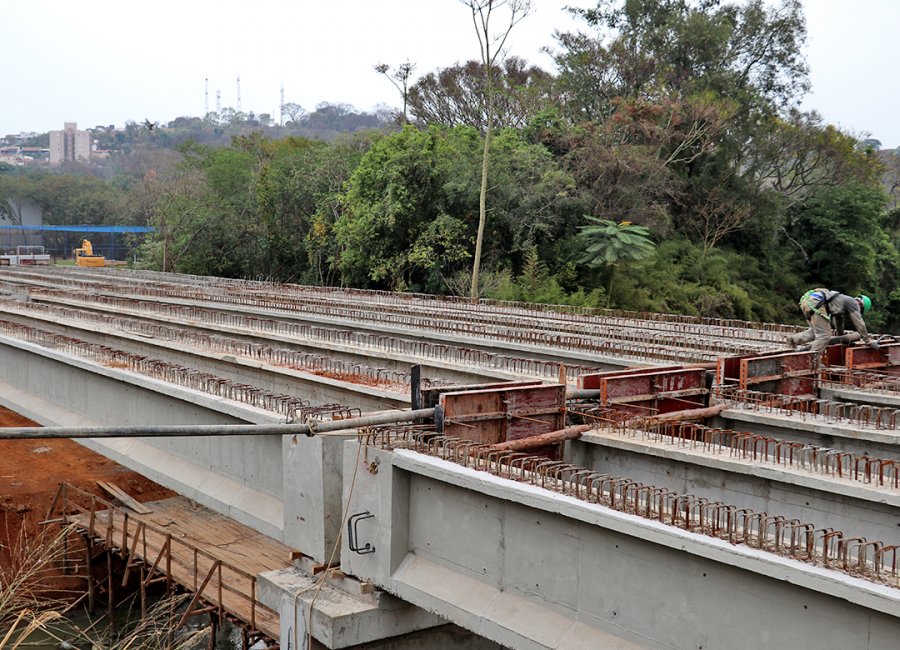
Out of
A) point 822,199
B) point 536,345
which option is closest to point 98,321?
point 536,345

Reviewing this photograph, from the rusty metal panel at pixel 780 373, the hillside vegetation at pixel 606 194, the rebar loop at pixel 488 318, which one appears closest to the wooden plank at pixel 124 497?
the rebar loop at pixel 488 318

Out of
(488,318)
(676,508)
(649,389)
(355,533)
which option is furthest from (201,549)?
(488,318)

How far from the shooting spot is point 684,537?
7.14 meters

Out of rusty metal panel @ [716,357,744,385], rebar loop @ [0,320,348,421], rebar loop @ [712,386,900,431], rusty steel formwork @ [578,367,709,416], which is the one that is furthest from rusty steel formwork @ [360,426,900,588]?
rusty metal panel @ [716,357,744,385]

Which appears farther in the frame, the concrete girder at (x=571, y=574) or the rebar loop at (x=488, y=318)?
the rebar loop at (x=488, y=318)

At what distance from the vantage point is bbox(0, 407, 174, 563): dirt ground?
17.8 metres

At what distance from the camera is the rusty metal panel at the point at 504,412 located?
35.7 ft

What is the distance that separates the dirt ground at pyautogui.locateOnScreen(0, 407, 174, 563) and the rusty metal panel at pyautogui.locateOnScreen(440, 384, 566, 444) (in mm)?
10298

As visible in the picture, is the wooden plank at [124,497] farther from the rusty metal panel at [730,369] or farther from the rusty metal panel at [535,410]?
the rusty metal panel at [730,369]

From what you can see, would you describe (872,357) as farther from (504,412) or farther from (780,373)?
(504,412)

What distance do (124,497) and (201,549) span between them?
4384 mm

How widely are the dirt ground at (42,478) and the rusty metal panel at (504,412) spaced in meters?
10.3

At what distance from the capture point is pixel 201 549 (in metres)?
14.8

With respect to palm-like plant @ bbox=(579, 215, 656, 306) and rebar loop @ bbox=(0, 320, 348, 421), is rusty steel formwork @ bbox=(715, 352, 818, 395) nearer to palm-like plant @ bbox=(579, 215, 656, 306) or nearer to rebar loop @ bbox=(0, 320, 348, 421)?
rebar loop @ bbox=(0, 320, 348, 421)
